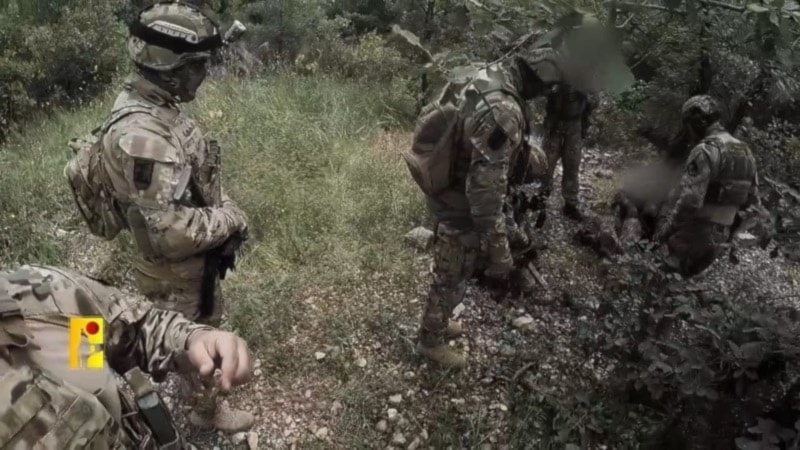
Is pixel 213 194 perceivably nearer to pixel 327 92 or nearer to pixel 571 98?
pixel 571 98

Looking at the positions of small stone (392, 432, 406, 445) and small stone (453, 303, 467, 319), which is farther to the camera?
small stone (453, 303, 467, 319)

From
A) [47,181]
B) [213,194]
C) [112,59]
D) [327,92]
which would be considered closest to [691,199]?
[213,194]

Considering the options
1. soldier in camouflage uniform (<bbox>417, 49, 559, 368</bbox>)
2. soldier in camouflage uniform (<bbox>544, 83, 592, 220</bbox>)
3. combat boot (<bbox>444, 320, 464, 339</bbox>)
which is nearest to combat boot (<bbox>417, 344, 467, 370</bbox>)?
soldier in camouflage uniform (<bbox>417, 49, 559, 368</bbox>)

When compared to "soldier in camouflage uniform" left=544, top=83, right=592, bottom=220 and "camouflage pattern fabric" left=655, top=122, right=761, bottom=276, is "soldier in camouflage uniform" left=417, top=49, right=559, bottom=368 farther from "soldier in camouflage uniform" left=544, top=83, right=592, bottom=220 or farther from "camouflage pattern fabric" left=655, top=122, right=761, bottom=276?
"soldier in camouflage uniform" left=544, top=83, right=592, bottom=220

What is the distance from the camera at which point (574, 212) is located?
5.29 metres

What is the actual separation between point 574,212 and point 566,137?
0.65 metres

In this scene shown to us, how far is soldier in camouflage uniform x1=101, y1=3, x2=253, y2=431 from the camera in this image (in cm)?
257

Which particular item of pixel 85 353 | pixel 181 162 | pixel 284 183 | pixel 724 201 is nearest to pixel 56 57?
pixel 284 183

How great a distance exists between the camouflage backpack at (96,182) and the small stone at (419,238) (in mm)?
2383

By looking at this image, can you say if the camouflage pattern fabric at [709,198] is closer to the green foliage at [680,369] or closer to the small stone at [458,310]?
the green foliage at [680,369]

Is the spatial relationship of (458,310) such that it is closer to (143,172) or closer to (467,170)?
(467,170)

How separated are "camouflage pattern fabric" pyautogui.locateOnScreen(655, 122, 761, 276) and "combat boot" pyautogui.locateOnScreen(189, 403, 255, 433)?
2.45 meters

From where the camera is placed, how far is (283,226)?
4969 millimetres

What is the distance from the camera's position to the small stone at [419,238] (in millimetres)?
4840
